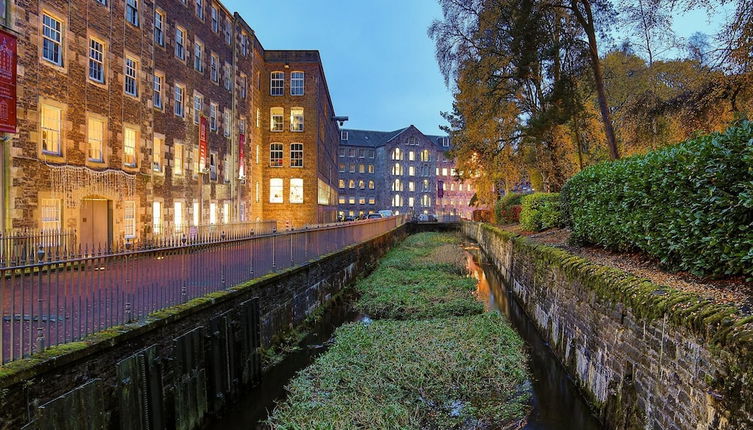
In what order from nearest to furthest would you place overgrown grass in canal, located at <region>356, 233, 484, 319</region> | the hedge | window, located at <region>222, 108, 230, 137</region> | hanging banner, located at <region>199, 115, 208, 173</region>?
the hedge < overgrown grass in canal, located at <region>356, 233, 484, 319</region> < hanging banner, located at <region>199, 115, 208, 173</region> < window, located at <region>222, 108, 230, 137</region>

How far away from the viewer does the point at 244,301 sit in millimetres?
8602

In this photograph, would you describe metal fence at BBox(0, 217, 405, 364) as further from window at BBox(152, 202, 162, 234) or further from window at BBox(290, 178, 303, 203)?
window at BBox(290, 178, 303, 203)

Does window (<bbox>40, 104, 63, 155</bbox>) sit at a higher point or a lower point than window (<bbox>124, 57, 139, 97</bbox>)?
lower

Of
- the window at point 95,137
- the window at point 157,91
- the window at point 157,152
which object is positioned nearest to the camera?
the window at point 95,137

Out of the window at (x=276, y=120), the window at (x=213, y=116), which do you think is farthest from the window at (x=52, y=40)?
the window at (x=276, y=120)

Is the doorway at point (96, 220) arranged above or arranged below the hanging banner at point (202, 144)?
below

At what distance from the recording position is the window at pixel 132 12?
66.5ft

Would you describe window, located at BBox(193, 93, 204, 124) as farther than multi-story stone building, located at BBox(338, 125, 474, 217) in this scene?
No

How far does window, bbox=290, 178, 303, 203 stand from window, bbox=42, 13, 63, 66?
24.8 m

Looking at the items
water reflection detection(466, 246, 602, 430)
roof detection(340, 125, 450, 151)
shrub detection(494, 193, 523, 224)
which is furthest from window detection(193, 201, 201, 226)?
roof detection(340, 125, 450, 151)

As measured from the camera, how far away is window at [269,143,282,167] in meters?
40.8

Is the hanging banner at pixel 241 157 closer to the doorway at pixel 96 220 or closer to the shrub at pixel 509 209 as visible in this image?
the doorway at pixel 96 220

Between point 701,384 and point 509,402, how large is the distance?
148 inches

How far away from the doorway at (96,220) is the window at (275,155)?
72.5 feet
